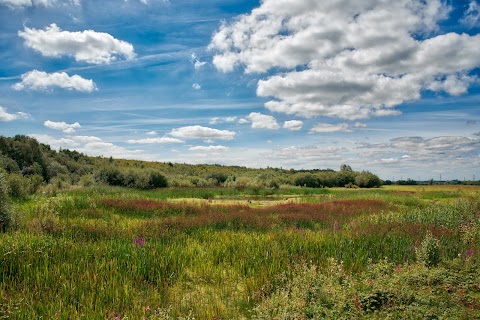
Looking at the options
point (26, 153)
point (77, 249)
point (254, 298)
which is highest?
point (26, 153)

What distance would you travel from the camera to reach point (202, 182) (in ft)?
193

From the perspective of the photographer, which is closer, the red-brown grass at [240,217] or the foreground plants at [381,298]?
the foreground plants at [381,298]

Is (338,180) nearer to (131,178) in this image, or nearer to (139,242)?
(131,178)

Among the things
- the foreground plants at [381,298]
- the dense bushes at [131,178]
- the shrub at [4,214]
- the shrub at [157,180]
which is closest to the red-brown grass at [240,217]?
the shrub at [4,214]

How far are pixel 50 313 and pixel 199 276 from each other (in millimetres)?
3105

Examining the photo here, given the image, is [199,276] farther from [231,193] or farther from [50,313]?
[231,193]

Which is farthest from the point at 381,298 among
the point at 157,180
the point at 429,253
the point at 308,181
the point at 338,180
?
the point at 338,180

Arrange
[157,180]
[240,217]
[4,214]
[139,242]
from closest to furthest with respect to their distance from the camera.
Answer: [139,242], [4,214], [240,217], [157,180]

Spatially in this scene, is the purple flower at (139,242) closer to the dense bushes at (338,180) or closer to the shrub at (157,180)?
the shrub at (157,180)

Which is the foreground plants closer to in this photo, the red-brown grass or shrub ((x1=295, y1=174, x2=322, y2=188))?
the red-brown grass

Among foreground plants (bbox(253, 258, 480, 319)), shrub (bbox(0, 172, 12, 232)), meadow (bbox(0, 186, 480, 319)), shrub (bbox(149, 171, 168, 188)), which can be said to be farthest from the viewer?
shrub (bbox(149, 171, 168, 188))

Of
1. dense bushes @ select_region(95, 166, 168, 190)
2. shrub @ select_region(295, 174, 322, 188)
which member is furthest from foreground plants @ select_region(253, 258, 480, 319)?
shrub @ select_region(295, 174, 322, 188)

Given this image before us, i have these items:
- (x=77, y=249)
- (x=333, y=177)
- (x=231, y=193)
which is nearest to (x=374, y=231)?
(x=77, y=249)

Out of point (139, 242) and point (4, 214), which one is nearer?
point (139, 242)
